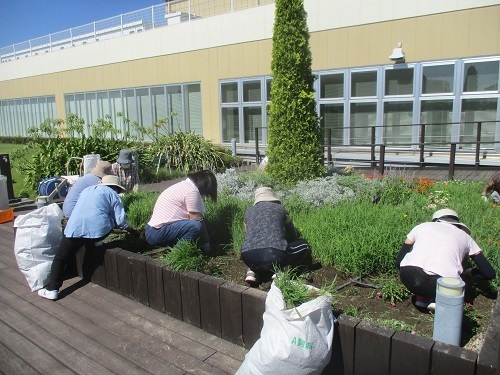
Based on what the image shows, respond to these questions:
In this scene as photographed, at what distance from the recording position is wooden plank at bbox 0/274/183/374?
3.10 meters

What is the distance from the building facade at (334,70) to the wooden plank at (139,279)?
6.82 meters

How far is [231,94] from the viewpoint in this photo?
1584 cm

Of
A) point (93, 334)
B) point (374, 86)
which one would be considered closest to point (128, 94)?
point (374, 86)

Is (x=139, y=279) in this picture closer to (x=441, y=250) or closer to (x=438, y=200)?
(x=441, y=250)

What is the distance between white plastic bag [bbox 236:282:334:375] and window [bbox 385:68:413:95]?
427 inches

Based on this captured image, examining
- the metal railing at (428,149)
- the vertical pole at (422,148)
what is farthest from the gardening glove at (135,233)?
the vertical pole at (422,148)

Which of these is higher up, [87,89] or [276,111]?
[87,89]

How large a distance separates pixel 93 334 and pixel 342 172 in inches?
233

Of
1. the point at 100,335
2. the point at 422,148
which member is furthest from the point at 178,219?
the point at 422,148

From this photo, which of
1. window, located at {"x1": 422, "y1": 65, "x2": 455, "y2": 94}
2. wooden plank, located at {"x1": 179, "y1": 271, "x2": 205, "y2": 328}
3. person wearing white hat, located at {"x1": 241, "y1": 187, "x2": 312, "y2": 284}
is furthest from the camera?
window, located at {"x1": 422, "y1": 65, "x2": 455, "y2": 94}

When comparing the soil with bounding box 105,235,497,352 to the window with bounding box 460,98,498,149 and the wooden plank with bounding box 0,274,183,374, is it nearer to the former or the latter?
the wooden plank with bounding box 0,274,183,374

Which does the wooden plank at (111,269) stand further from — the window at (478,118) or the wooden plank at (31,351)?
the window at (478,118)

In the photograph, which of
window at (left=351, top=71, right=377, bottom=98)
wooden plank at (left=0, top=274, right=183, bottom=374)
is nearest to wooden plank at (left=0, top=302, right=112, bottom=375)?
wooden plank at (left=0, top=274, right=183, bottom=374)

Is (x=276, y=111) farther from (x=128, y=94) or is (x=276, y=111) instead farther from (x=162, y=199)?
(x=128, y=94)
